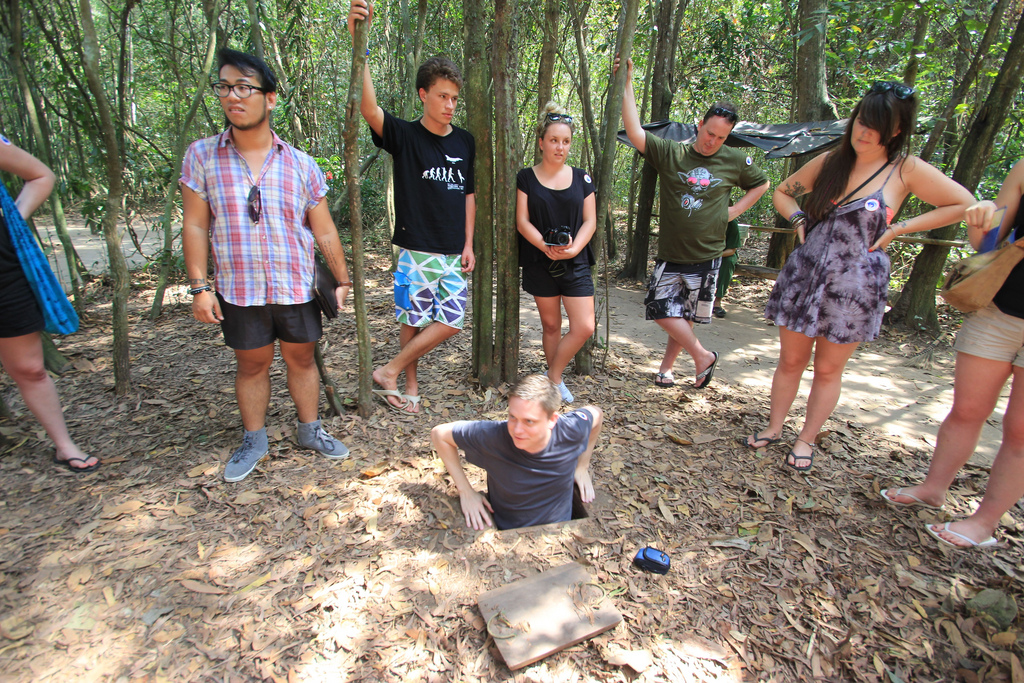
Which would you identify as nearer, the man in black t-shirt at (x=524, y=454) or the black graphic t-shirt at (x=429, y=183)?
the man in black t-shirt at (x=524, y=454)

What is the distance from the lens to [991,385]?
247 cm

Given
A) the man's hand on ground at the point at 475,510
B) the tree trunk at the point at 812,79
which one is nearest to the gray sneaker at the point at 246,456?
the man's hand on ground at the point at 475,510

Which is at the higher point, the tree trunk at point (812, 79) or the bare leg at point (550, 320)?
the tree trunk at point (812, 79)

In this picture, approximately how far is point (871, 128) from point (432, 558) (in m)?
2.91

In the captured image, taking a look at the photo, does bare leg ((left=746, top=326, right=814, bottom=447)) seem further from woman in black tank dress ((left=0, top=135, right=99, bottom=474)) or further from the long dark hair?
woman in black tank dress ((left=0, top=135, right=99, bottom=474))

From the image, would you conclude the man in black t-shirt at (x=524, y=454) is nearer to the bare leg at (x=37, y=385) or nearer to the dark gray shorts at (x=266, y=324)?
the dark gray shorts at (x=266, y=324)

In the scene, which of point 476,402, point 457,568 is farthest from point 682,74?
point 457,568

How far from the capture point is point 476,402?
3.91 m

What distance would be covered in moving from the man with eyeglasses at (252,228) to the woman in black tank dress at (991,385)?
3107 mm

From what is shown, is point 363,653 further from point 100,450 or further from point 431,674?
point 100,450

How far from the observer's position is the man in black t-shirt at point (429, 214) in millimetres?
3246

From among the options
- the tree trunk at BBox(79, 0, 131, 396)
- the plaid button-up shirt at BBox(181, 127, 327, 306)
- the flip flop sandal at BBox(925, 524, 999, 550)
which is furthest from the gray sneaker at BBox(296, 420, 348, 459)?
the flip flop sandal at BBox(925, 524, 999, 550)

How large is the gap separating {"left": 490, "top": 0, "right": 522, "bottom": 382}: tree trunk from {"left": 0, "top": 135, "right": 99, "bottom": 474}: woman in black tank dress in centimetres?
243

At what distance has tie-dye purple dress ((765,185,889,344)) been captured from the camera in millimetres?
2793
